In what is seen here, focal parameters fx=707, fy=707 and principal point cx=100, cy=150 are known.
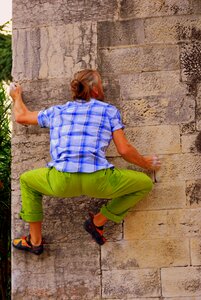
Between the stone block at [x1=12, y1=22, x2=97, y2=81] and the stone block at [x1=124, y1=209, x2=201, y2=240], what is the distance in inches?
52.5

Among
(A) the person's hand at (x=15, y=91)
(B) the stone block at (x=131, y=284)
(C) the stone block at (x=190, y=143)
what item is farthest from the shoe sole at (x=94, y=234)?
(A) the person's hand at (x=15, y=91)

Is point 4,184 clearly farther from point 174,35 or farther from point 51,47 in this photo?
point 174,35

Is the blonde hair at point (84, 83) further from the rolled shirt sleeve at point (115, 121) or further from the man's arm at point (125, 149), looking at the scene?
the man's arm at point (125, 149)

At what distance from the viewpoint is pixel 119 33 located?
5.89 m

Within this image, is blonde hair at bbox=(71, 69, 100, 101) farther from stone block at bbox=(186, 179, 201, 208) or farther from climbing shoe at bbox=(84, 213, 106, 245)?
stone block at bbox=(186, 179, 201, 208)

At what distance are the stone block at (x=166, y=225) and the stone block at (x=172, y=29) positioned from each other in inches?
55.9

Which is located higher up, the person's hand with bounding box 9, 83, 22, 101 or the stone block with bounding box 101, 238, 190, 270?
the person's hand with bounding box 9, 83, 22, 101

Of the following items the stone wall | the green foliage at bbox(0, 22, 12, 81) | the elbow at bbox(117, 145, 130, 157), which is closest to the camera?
the elbow at bbox(117, 145, 130, 157)

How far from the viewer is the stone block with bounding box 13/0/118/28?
5.94m

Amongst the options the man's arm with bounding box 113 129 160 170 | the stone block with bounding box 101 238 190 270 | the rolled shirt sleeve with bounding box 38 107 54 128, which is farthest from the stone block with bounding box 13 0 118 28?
the stone block with bounding box 101 238 190 270

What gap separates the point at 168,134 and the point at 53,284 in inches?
60.1

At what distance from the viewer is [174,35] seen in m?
5.85

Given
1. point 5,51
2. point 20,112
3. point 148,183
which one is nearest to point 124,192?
point 148,183

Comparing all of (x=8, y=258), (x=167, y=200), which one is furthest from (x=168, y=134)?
(x=8, y=258)
